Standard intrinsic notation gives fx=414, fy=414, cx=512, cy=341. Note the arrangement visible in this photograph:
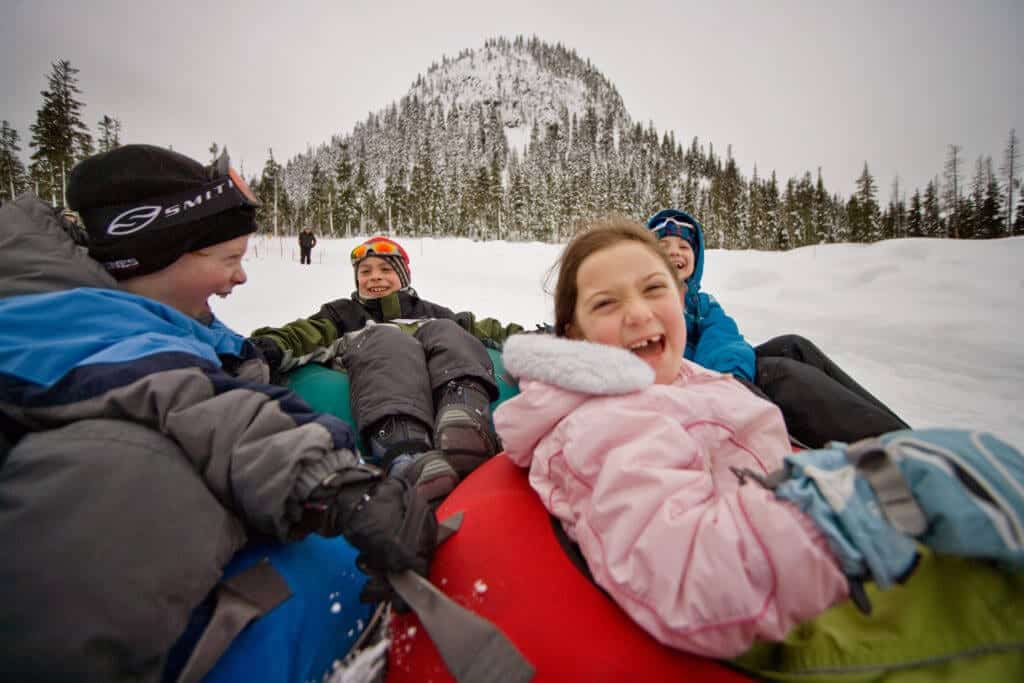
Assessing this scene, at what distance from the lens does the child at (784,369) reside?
187 centimetres

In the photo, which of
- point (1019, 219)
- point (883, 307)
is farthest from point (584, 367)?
point (1019, 219)

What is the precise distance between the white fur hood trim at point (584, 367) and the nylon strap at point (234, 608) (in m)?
0.86

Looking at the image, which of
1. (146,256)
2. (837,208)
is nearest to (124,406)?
(146,256)

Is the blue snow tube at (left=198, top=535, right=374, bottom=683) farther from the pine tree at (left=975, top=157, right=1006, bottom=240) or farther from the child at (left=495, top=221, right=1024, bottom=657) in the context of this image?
the pine tree at (left=975, top=157, right=1006, bottom=240)

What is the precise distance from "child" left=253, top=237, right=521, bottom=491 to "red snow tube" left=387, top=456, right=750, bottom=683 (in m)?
0.52

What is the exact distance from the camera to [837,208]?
42.5 meters

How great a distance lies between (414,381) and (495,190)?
4126 cm

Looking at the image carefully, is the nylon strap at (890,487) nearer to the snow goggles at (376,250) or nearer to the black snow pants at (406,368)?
the black snow pants at (406,368)

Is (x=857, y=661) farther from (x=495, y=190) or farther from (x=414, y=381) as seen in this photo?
(x=495, y=190)

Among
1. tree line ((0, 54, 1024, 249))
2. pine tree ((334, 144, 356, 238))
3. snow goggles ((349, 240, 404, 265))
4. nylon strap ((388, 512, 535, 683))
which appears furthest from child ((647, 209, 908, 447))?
pine tree ((334, 144, 356, 238))

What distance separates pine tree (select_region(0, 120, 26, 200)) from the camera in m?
28.5

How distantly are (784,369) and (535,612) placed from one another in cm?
197

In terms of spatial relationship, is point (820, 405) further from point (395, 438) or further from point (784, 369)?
point (395, 438)

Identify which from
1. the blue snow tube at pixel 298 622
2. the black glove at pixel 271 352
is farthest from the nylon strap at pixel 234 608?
the black glove at pixel 271 352
